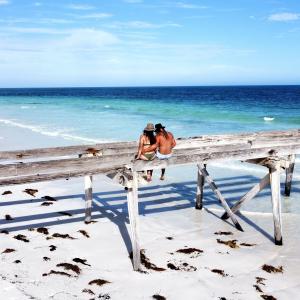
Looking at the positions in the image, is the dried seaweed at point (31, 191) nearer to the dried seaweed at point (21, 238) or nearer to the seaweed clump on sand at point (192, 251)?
the dried seaweed at point (21, 238)

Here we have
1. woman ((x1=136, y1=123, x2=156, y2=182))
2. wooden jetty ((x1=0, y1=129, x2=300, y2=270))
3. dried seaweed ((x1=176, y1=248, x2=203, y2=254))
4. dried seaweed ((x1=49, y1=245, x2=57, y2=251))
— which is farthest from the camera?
dried seaweed ((x1=176, y1=248, x2=203, y2=254))

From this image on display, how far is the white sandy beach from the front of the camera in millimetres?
6844

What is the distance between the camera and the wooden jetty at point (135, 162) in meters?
6.77

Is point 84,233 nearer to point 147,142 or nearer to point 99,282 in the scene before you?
point 99,282

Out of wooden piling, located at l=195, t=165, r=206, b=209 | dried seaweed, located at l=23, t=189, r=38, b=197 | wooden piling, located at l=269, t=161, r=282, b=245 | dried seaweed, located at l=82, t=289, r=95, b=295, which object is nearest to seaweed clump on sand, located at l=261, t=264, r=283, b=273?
wooden piling, located at l=269, t=161, r=282, b=245

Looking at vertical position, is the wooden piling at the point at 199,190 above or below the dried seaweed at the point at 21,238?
above

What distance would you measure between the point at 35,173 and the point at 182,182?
8.22m

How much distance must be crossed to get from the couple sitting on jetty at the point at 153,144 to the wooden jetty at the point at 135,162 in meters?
0.30

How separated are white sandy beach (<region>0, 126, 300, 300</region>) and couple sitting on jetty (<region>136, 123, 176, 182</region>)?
1738 millimetres

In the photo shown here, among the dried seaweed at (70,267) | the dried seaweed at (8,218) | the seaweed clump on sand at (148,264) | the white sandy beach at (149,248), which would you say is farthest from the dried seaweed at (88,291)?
the dried seaweed at (8,218)

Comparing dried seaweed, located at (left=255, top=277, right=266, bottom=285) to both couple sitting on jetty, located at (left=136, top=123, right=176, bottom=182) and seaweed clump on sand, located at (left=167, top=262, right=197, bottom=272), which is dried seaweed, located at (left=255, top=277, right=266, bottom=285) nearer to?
seaweed clump on sand, located at (left=167, top=262, right=197, bottom=272)

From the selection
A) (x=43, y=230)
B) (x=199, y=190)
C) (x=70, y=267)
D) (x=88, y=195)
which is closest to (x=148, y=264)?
(x=70, y=267)

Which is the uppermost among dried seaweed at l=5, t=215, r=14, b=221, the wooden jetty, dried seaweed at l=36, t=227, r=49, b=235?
the wooden jetty

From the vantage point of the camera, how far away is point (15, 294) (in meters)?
6.44
